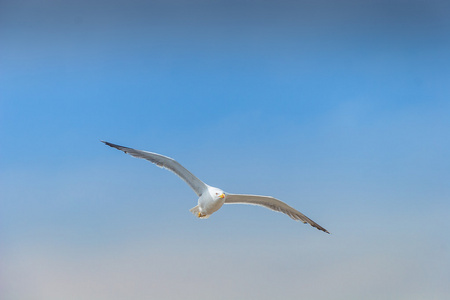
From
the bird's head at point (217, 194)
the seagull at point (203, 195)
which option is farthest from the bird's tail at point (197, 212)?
the bird's head at point (217, 194)

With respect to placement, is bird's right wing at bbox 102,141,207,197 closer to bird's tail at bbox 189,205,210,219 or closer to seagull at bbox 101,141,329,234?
seagull at bbox 101,141,329,234

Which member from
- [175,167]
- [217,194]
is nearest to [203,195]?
[217,194]

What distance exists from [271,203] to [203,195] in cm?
108

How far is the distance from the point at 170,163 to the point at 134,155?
510 mm

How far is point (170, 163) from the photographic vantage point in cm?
722

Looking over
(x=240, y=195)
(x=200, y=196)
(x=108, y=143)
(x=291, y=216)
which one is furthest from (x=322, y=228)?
(x=108, y=143)

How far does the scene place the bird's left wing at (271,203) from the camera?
7.38 meters

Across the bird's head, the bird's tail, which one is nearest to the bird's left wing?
the bird's head

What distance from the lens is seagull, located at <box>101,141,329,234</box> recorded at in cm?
698

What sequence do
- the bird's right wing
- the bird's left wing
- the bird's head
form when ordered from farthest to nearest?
the bird's left wing < the bird's right wing < the bird's head

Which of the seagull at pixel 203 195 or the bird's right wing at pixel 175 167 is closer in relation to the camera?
the seagull at pixel 203 195

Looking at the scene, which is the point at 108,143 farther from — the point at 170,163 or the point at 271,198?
the point at 271,198

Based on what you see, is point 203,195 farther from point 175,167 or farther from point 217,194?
point 175,167

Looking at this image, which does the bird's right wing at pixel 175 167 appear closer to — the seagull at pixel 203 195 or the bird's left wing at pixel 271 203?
the seagull at pixel 203 195
